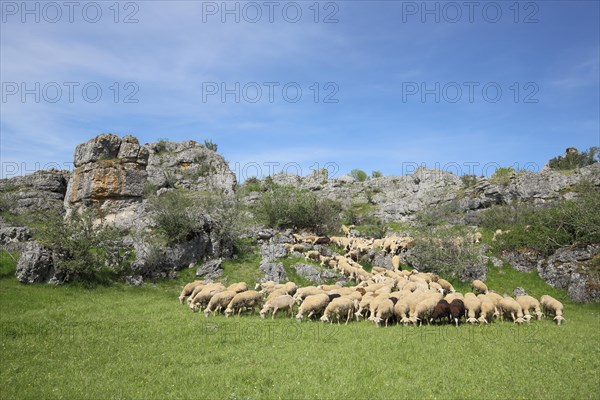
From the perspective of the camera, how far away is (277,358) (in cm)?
1258

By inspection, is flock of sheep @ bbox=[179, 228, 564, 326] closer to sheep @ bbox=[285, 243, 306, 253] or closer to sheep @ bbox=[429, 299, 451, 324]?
sheep @ bbox=[429, 299, 451, 324]

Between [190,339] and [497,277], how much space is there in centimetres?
2452

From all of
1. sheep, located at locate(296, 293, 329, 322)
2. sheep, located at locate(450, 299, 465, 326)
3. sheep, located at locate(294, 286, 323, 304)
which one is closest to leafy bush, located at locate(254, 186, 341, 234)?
sheep, located at locate(294, 286, 323, 304)

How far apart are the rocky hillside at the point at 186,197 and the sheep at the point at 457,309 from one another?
468 inches

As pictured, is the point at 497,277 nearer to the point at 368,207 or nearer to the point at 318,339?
the point at 318,339

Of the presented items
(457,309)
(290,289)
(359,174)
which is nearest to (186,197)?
(290,289)

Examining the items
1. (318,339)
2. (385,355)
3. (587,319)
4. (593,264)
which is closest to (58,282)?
(318,339)

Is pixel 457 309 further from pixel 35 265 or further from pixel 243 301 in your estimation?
pixel 35 265

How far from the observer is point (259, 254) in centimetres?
3331

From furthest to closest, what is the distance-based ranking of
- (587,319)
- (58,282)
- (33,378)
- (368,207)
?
(368,207) → (58,282) → (587,319) → (33,378)

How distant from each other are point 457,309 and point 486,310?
5.71 ft

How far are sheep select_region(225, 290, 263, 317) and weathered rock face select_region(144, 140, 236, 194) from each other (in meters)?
41.8

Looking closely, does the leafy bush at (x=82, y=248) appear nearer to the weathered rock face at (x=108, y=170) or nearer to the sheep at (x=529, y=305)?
the weathered rock face at (x=108, y=170)

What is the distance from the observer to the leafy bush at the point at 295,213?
42.8 m
